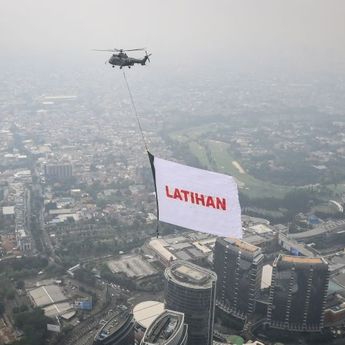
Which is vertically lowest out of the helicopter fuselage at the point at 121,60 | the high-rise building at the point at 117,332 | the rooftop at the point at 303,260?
the high-rise building at the point at 117,332

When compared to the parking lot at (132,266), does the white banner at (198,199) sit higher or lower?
higher

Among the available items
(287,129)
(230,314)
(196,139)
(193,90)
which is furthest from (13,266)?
(193,90)

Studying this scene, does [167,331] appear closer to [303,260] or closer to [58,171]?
[303,260]

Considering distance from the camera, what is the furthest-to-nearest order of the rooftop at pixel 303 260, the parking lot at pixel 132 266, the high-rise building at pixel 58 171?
the high-rise building at pixel 58 171 < the parking lot at pixel 132 266 < the rooftop at pixel 303 260

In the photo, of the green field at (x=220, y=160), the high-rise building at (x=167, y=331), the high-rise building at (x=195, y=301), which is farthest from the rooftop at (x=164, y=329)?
the green field at (x=220, y=160)

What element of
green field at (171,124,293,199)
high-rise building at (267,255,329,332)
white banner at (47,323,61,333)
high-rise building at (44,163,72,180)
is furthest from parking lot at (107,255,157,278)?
→ high-rise building at (44,163,72,180)

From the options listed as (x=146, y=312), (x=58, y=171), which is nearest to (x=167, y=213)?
(x=146, y=312)

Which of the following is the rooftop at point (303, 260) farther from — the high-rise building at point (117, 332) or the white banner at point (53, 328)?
the white banner at point (53, 328)

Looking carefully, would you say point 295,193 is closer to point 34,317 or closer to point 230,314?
point 230,314
